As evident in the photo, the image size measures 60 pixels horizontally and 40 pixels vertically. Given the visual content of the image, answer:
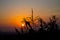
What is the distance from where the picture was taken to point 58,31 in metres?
3.42

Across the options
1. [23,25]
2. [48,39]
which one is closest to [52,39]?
[48,39]

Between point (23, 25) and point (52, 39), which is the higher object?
point (23, 25)

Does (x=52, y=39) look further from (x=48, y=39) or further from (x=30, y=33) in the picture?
(x=30, y=33)

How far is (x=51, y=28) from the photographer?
132 inches

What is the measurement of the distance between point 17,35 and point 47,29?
1.90 ft

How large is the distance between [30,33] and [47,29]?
13.1 inches

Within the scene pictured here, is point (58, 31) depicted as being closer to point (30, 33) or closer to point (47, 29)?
point (47, 29)

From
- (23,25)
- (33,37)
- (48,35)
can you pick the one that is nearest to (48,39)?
(48,35)

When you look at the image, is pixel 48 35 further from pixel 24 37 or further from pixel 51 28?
pixel 24 37

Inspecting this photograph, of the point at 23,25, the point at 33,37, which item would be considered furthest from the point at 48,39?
the point at 23,25

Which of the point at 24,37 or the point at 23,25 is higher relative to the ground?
the point at 23,25

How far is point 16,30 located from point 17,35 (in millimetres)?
100

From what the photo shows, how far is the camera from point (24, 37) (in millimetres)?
3328

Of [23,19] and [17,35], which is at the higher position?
[23,19]
